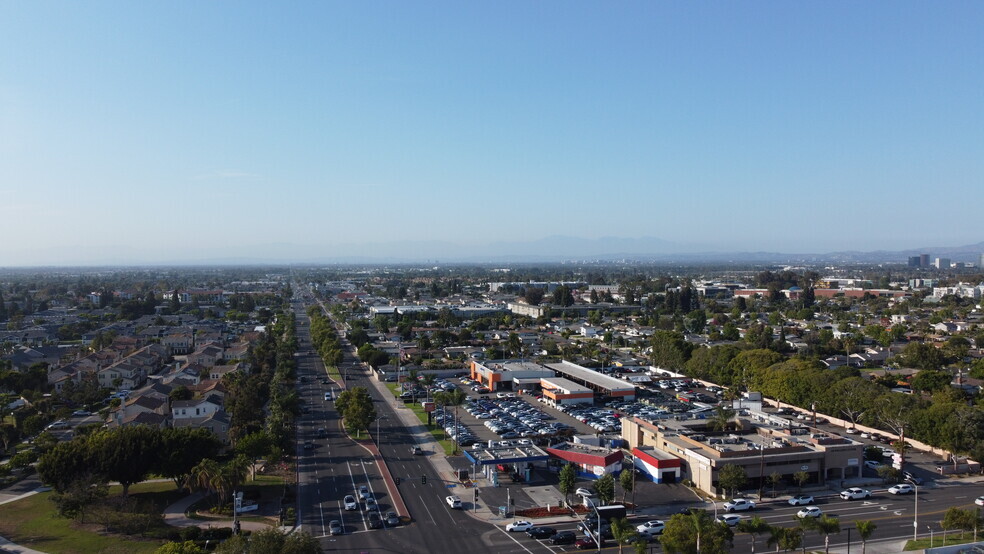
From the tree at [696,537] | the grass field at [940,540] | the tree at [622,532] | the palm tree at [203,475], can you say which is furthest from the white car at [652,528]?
the palm tree at [203,475]

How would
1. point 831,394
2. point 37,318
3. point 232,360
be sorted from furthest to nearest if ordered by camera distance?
point 37,318, point 232,360, point 831,394

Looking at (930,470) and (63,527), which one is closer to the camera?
(63,527)

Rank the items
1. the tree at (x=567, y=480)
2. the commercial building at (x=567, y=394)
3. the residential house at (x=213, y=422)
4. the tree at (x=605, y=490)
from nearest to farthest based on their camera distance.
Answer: the tree at (x=605, y=490)
the tree at (x=567, y=480)
the residential house at (x=213, y=422)
the commercial building at (x=567, y=394)

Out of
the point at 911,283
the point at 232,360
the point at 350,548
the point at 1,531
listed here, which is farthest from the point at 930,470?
the point at 911,283

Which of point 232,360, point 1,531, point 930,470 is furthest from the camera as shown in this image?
point 232,360

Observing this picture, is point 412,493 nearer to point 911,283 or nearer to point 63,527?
point 63,527

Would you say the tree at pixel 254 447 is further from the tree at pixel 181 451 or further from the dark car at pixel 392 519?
the dark car at pixel 392 519

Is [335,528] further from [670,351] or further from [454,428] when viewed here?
[670,351]
